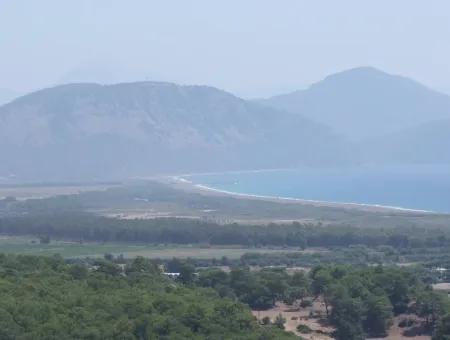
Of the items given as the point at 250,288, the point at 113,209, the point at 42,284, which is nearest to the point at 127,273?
the point at 250,288

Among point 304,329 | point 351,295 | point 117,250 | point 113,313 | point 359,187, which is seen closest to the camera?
point 113,313

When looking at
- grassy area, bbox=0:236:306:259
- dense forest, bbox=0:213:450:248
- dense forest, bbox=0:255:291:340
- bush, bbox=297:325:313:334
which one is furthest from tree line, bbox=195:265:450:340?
dense forest, bbox=0:213:450:248

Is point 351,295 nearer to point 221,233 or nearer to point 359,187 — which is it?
→ point 221,233

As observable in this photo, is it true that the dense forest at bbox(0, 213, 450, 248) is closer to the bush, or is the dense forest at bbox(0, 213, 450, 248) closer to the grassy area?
the grassy area

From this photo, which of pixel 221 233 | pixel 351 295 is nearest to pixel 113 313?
pixel 351 295

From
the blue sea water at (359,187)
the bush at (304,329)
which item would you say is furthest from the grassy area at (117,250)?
the blue sea water at (359,187)

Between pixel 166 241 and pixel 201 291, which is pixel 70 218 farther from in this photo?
pixel 201 291
